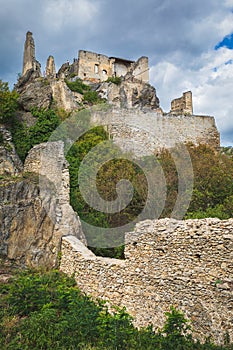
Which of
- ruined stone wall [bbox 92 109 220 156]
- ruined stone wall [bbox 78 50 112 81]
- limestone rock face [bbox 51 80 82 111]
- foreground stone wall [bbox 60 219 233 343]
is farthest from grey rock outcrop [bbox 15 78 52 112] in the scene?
ruined stone wall [bbox 78 50 112 81]

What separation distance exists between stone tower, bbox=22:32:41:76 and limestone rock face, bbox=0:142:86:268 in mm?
23924

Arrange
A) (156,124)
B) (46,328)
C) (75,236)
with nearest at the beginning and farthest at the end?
(46,328) → (75,236) → (156,124)

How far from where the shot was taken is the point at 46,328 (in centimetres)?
615

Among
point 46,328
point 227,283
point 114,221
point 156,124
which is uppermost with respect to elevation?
point 156,124

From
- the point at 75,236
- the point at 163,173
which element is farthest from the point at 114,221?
the point at 163,173

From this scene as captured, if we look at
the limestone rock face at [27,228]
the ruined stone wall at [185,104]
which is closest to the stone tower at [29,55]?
the ruined stone wall at [185,104]

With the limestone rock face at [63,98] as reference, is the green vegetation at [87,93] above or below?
above

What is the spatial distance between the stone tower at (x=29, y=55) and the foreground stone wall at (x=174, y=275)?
28393mm

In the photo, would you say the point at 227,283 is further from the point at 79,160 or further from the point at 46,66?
the point at 46,66

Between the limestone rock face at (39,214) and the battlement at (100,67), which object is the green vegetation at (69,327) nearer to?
the limestone rock face at (39,214)

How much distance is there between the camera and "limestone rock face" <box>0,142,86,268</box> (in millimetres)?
9508

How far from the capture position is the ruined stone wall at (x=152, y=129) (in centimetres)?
1869

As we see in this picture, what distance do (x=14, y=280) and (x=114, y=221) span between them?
525 centimetres

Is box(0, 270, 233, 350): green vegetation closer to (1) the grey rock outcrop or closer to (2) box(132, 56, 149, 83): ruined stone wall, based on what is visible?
(1) the grey rock outcrop
